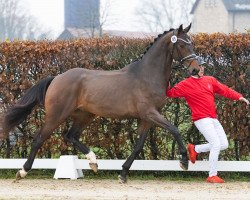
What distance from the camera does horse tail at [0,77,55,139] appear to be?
10609 millimetres

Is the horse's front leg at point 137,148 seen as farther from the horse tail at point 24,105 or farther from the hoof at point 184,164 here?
the horse tail at point 24,105

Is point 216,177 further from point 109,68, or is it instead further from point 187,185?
point 109,68

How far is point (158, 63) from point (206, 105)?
36.6 inches

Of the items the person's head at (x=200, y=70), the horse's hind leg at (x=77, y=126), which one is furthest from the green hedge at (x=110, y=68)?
the person's head at (x=200, y=70)

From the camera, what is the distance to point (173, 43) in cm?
1005

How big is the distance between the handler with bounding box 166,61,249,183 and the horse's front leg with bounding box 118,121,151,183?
572 mm

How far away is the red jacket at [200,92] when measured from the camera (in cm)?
1025

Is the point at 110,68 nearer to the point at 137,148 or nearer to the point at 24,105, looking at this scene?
the point at 24,105

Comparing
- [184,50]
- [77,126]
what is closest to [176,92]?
[184,50]

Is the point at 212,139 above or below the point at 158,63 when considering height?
below

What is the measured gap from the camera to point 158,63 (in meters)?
10.2

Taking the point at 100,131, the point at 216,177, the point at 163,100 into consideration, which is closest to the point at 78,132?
the point at 100,131

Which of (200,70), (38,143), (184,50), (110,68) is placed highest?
(184,50)

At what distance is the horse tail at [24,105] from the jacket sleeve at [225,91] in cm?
245
